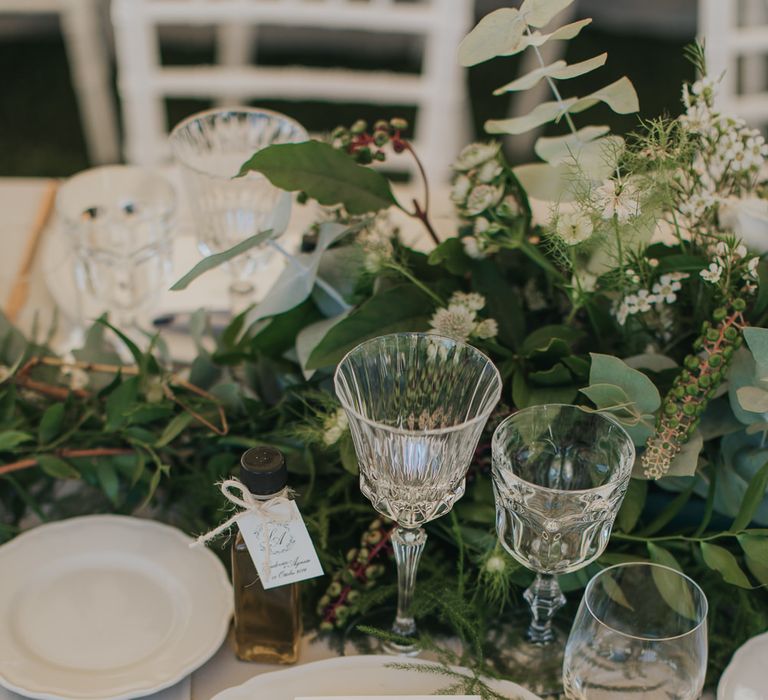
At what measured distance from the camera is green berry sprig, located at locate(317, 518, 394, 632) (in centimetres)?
79

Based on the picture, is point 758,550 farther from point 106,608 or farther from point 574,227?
point 106,608

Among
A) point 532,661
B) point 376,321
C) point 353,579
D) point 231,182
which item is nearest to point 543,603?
point 532,661

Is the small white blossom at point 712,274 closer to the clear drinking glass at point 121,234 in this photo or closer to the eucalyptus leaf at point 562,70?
the eucalyptus leaf at point 562,70

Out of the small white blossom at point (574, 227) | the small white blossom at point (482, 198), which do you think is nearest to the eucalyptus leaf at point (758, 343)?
the small white blossom at point (574, 227)

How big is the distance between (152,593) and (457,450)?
11.9 inches

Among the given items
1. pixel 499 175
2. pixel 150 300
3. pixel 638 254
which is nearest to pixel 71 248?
pixel 150 300

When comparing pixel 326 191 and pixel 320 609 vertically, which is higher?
pixel 326 191

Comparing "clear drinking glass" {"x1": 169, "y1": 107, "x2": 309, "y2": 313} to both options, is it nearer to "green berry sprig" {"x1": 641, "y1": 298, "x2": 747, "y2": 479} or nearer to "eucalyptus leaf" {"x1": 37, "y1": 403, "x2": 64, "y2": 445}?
"eucalyptus leaf" {"x1": 37, "y1": 403, "x2": 64, "y2": 445}

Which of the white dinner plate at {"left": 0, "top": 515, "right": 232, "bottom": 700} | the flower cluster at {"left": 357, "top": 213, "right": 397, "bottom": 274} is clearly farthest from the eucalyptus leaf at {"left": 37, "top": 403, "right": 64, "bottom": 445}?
the flower cluster at {"left": 357, "top": 213, "right": 397, "bottom": 274}

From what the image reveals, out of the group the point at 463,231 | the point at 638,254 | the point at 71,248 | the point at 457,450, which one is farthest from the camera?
the point at 71,248

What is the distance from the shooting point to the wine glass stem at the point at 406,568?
73 centimetres

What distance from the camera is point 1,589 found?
814mm

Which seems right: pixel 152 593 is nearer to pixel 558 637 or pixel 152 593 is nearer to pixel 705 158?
pixel 558 637

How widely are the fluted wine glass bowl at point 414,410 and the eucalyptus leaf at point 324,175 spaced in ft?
0.55
